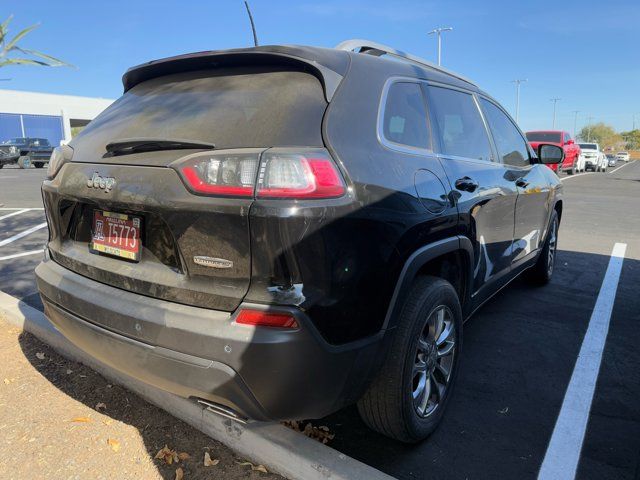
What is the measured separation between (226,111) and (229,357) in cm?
103

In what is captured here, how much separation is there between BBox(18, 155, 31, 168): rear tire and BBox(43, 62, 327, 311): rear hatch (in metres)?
28.4

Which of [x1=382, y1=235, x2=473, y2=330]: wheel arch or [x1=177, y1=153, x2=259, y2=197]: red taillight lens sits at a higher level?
[x1=177, y1=153, x2=259, y2=197]: red taillight lens

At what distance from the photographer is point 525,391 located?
303 cm

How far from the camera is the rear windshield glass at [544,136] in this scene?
64.1 ft

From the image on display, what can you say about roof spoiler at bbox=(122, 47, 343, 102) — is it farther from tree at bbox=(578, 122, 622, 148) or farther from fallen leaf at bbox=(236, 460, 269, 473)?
tree at bbox=(578, 122, 622, 148)

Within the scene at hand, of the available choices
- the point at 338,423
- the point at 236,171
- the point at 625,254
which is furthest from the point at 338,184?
the point at 625,254

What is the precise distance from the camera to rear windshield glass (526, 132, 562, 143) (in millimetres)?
19545

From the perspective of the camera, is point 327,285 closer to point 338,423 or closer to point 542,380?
point 338,423

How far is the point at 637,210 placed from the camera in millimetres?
11125

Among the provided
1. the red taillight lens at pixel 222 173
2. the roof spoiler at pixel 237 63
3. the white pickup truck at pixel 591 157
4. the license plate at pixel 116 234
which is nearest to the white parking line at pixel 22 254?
the roof spoiler at pixel 237 63

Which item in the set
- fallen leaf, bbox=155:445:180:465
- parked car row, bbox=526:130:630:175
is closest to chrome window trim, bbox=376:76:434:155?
fallen leaf, bbox=155:445:180:465

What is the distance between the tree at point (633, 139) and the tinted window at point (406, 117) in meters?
136

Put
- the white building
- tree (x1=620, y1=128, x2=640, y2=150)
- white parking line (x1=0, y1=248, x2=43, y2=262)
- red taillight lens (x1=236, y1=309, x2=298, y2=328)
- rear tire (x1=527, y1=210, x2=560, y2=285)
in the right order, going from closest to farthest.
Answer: red taillight lens (x1=236, y1=309, x2=298, y2=328)
rear tire (x1=527, y1=210, x2=560, y2=285)
white parking line (x1=0, y1=248, x2=43, y2=262)
the white building
tree (x1=620, y1=128, x2=640, y2=150)

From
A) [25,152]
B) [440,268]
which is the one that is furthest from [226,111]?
[25,152]
